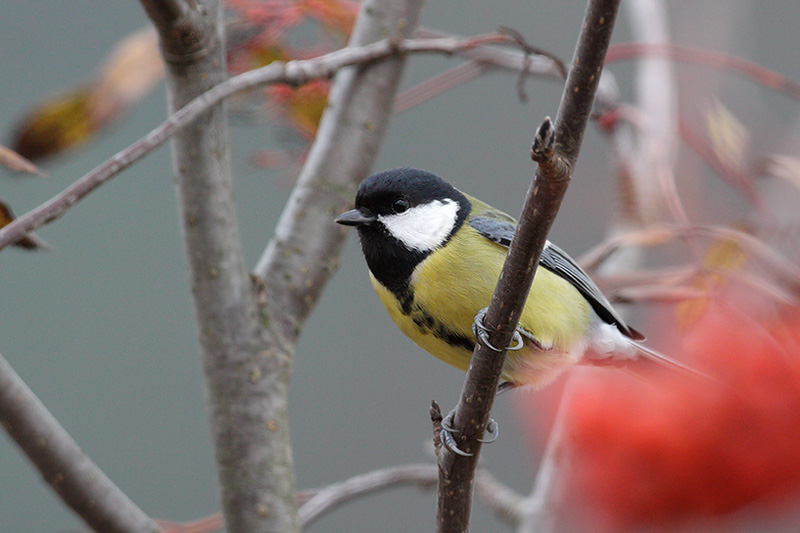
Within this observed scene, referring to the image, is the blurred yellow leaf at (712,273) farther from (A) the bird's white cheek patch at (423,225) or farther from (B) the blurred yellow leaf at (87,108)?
(B) the blurred yellow leaf at (87,108)

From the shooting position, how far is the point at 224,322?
0.96 m

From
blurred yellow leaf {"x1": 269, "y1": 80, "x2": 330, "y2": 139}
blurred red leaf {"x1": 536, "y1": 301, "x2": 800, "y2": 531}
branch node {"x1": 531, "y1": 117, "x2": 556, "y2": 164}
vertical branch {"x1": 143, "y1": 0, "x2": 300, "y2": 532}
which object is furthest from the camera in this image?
blurred yellow leaf {"x1": 269, "y1": 80, "x2": 330, "y2": 139}

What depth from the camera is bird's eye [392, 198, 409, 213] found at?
1079 mm

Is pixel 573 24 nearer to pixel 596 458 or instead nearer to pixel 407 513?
pixel 407 513

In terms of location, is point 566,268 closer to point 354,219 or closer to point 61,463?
point 354,219

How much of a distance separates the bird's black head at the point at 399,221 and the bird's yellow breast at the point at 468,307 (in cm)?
2

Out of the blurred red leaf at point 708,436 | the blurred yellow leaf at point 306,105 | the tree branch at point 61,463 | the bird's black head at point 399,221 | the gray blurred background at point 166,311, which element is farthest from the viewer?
the gray blurred background at point 166,311

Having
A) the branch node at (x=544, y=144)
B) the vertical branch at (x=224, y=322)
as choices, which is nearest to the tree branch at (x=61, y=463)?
the vertical branch at (x=224, y=322)

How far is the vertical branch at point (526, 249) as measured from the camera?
0.52 m

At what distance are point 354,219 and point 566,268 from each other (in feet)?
1.09

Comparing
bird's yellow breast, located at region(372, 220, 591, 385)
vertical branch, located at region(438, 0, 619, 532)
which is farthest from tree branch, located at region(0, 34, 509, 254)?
vertical branch, located at region(438, 0, 619, 532)

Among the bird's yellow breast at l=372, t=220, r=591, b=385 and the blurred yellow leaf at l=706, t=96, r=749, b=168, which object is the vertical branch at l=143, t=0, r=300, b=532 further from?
the blurred yellow leaf at l=706, t=96, r=749, b=168

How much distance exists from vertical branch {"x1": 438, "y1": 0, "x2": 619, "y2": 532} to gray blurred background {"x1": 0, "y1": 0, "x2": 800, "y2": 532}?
5.55 feet

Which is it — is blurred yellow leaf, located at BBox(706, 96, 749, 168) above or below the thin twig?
above
